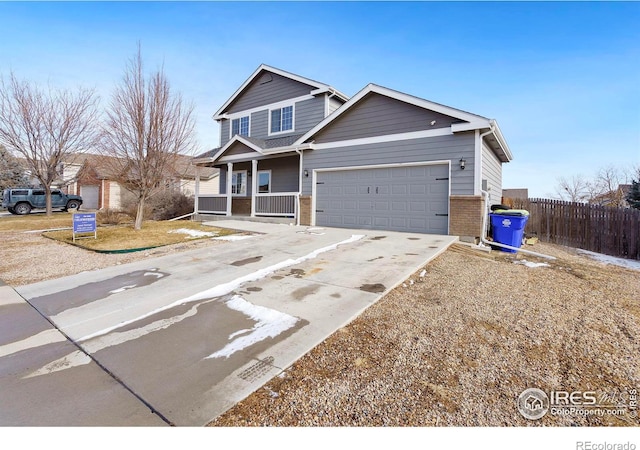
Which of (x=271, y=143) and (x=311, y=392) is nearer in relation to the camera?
(x=311, y=392)

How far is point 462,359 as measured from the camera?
2715mm

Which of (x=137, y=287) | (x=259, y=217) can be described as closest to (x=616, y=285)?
(x=137, y=287)

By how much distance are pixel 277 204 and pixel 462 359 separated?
11007mm

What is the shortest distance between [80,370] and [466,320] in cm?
396

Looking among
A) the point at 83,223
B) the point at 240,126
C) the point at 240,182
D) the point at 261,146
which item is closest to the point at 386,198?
the point at 261,146

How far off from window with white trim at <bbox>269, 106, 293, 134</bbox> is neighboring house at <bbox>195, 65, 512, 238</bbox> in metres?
0.08

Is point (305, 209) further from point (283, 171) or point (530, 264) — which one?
point (530, 264)

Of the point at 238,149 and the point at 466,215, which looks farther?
the point at 238,149

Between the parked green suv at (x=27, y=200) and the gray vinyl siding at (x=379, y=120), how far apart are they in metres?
22.1

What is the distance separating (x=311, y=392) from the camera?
228 cm

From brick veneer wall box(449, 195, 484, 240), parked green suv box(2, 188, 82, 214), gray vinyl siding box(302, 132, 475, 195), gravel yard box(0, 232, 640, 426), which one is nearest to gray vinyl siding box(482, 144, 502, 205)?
gray vinyl siding box(302, 132, 475, 195)

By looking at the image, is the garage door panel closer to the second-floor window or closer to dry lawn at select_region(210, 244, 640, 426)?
dry lawn at select_region(210, 244, 640, 426)
